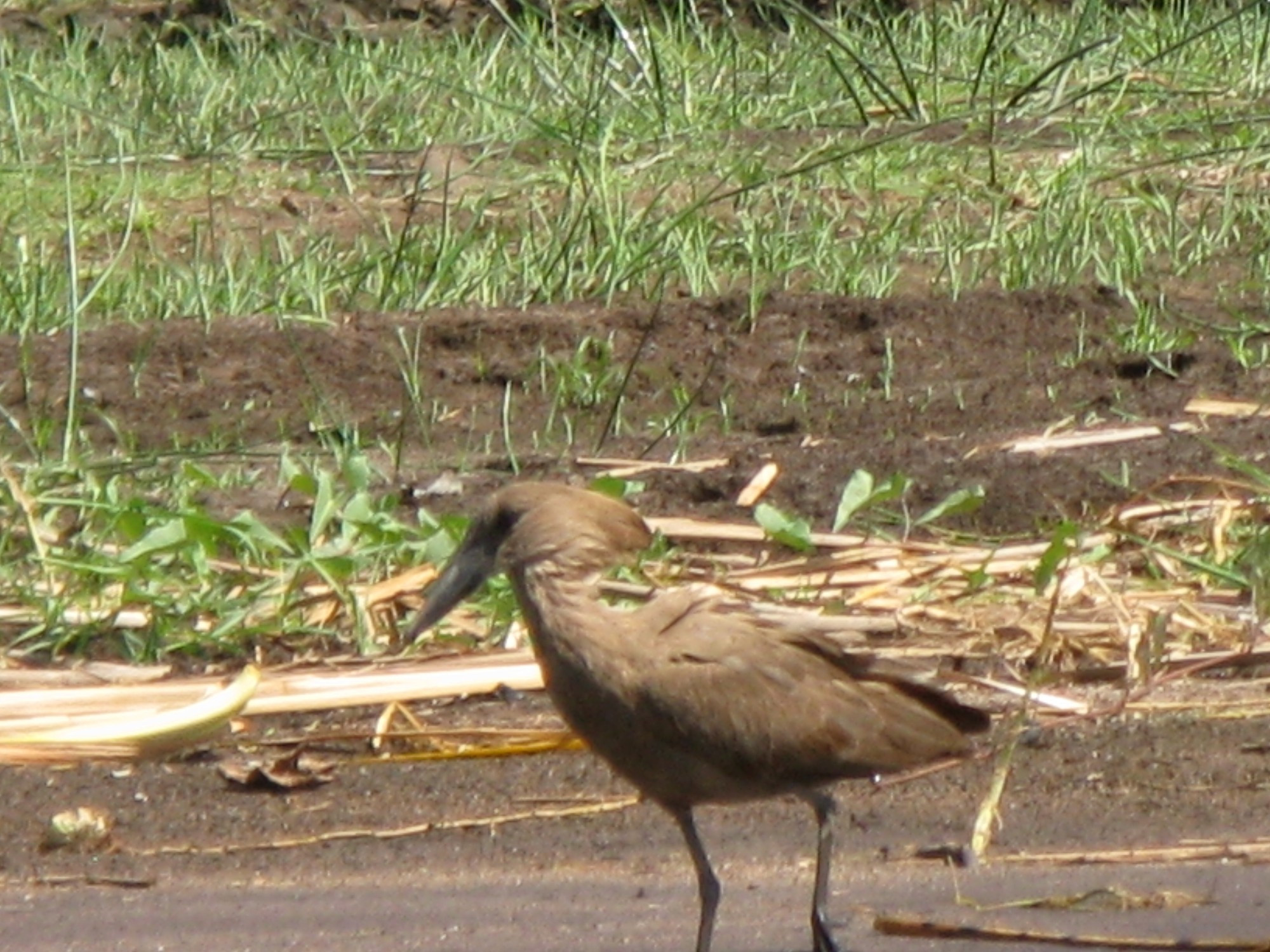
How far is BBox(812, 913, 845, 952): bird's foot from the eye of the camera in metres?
3.67

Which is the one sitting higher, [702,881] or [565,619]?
[565,619]

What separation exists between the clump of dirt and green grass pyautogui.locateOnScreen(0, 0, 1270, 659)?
0.09 meters

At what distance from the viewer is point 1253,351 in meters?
7.45

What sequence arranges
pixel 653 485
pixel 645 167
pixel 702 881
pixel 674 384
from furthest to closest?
pixel 645 167, pixel 674 384, pixel 653 485, pixel 702 881

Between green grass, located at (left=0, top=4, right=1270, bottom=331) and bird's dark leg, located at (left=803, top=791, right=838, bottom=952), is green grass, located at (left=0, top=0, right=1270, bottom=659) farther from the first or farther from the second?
bird's dark leg, located at (left=803, top=791, right=838, bottom=952)

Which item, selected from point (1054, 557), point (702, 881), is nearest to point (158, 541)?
point (1054, 557)

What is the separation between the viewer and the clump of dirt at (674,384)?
6.85 metres

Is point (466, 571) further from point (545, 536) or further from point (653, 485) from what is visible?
point (653, 485)

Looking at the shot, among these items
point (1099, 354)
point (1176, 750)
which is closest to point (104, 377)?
point (1099, 354)

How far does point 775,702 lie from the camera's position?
3.92 m

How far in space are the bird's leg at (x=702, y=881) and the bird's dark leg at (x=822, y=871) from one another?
0.49ft

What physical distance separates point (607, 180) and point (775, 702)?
18.3 feet

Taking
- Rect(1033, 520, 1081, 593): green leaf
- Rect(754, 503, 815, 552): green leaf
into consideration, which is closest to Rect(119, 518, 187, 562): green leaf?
Rect(754, 503, 815, 552): green leaf

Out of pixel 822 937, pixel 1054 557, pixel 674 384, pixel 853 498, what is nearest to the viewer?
pixel 822 937
